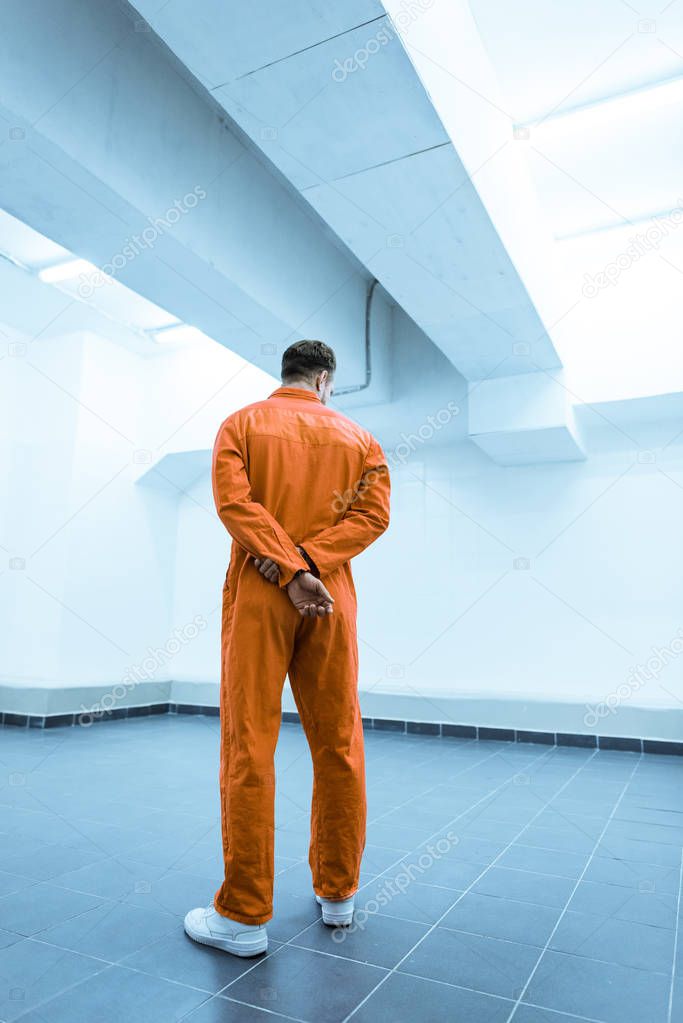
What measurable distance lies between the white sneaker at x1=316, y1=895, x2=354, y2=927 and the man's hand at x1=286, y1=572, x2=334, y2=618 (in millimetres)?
685

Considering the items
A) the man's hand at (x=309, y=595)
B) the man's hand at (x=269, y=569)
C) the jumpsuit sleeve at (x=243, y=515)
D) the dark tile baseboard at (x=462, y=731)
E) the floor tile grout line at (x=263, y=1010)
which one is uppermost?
the jumpsuit sleeve at (x=243, y=515)

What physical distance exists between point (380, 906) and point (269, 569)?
941mm

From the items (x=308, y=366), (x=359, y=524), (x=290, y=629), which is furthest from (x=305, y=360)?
(x=290, y=629)

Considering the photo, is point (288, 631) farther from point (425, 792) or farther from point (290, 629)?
point (425, 792)

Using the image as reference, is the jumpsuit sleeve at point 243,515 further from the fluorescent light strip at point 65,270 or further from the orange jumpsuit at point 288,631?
the fluorescent light strip at point 65,270

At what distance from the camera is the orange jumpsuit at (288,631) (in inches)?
59.4

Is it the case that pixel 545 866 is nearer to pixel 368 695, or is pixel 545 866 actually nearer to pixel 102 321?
pixel 368 695

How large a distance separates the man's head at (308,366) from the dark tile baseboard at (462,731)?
3602 millimetres

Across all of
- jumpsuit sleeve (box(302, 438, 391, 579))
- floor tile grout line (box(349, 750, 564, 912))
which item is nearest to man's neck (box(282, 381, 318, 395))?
jumpsuit sleeve (box(302, 438, 391, 579))

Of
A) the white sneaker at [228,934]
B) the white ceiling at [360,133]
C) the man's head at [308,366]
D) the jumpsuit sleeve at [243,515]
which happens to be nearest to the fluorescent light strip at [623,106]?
the white ceiling at [360,133]

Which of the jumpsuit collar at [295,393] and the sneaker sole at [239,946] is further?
the jumpsuit collar at [295,393]

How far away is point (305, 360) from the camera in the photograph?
5.94 ft

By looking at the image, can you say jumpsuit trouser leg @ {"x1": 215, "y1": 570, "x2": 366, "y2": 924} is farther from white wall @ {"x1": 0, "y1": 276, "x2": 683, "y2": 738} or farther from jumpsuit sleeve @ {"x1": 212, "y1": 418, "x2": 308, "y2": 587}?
white wall @ {"x1": 0, "y1": 276, "x2": 683, "y2": 738}

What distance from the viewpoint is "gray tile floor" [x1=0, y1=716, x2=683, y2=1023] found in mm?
1295
